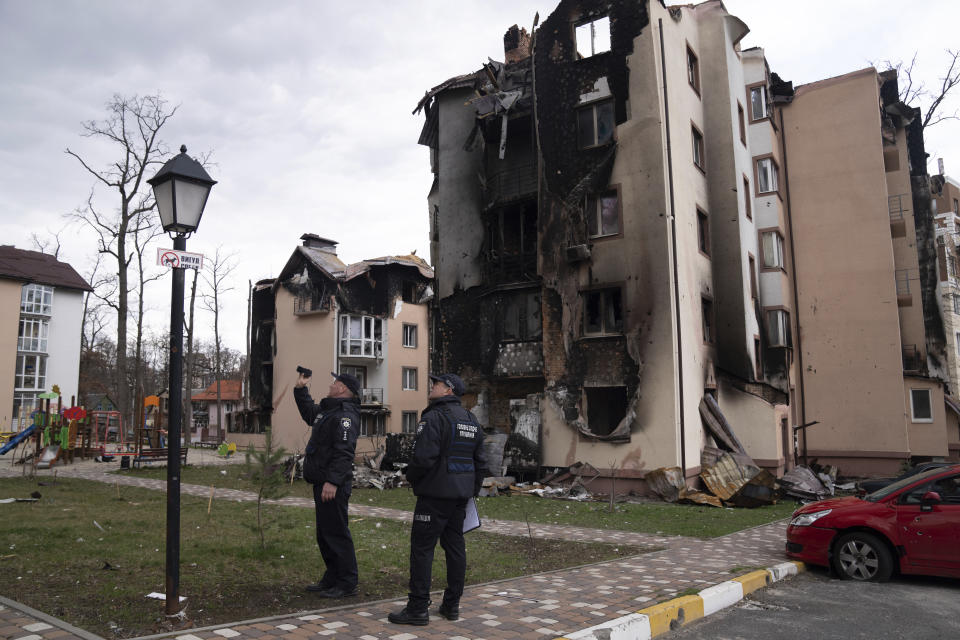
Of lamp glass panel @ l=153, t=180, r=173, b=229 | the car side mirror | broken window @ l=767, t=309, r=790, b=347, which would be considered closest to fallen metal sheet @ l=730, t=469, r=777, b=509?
broken window @ l=767, t=309, r=790, b=347

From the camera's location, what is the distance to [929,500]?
25.0 feet

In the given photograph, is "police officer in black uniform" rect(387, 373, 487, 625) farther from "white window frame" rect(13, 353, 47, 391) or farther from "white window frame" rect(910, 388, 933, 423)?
"white window frame" rect(13, 353, 47, 391)

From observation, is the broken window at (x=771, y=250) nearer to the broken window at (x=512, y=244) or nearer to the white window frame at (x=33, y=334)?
the broken window at (x=512, y=244)

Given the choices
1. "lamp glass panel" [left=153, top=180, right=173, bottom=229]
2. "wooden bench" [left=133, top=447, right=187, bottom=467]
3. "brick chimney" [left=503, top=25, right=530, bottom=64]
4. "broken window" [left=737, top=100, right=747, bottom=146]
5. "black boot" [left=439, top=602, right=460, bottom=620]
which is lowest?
"black boot" [left=439, top=602, right=460, bottom=620]

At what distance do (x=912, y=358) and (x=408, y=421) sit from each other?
26.5 m

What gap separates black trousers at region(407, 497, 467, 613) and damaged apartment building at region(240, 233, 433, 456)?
99.8 ft

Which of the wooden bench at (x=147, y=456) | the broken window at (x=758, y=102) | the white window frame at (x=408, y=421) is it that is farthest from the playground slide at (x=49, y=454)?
the broken window at (x=758, y=102)

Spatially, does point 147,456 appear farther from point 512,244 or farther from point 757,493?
point 757,493

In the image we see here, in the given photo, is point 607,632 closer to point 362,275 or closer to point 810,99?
point 810,99

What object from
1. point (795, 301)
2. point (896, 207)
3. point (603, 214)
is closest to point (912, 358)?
point (795, 301)

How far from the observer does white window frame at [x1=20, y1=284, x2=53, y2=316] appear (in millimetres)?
39938

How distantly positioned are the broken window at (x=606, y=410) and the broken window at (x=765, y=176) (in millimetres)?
9541

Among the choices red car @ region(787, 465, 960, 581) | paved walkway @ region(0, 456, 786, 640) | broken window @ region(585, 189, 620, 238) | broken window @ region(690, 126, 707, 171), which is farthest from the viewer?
broken window @ region(690, 126, 707, 171)

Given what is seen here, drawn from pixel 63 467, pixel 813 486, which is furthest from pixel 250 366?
pixel 813 486
